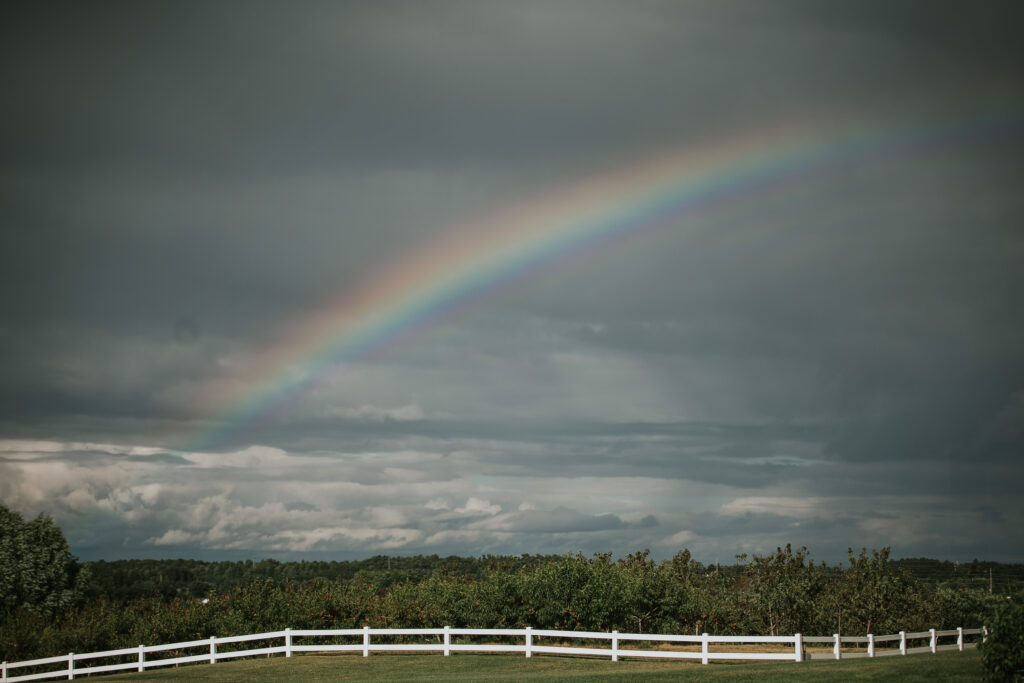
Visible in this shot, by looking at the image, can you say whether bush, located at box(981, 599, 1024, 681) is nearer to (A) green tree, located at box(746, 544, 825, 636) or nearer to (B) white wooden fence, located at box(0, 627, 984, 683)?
(B) white wooden fence, located at box(0, 627, 984, 683)

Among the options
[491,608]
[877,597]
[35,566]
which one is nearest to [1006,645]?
[491,608]

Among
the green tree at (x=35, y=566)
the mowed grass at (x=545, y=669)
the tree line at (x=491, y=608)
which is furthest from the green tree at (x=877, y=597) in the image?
the green tree at (x=35, y=566)

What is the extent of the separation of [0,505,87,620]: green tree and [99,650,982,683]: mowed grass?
49252 millimetres

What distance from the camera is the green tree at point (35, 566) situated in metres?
71.1

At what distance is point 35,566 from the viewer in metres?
73.1

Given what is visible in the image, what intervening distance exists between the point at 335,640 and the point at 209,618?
606cm

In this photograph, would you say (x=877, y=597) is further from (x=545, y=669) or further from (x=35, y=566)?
(x=35, y=566)

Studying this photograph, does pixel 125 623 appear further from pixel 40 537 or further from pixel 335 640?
pixel 40 537

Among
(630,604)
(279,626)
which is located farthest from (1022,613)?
(279,626)

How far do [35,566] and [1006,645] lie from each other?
251 feet

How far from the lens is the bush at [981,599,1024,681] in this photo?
1254 cm

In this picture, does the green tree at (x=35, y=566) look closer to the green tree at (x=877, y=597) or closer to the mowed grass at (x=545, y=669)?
the mowed grass at (x=545, y=669)

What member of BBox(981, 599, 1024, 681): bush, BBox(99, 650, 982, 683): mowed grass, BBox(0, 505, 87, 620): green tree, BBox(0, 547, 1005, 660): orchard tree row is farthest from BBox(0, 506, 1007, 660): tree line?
BBox(0, 505, 87, 620): green tree

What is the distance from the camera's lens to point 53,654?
34.6 metres
